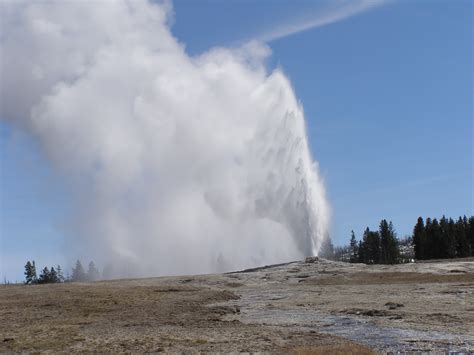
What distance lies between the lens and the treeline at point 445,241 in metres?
127

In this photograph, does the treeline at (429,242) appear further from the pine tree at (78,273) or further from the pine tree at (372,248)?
the pine tree at (78,273)

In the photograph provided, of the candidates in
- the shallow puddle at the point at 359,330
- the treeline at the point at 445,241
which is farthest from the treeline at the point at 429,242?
the shallow puddle at the point at 359,330

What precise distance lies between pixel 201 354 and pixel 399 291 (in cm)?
2933

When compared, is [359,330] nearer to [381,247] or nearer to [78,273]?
[381,247]

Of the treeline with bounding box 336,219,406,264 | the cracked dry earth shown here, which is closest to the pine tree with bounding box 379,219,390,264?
the treeline with bounding box 336,219,406,264

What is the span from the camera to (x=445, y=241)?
127 meters

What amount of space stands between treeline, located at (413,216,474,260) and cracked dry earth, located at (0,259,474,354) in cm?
6880

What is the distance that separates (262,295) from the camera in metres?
51.5

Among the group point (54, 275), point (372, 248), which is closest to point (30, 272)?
point (54, 275)

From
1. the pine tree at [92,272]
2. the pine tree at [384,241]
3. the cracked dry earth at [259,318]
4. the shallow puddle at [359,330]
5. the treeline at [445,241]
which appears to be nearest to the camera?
the shallow puddle at [359,330]

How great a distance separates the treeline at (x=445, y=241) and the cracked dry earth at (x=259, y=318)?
68797 millimetres

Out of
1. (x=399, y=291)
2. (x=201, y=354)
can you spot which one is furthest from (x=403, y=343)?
(x=399, y=291)

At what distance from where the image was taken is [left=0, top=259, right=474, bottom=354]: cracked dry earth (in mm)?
24969

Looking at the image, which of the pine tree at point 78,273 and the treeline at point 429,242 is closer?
the treeline at point 429,242
